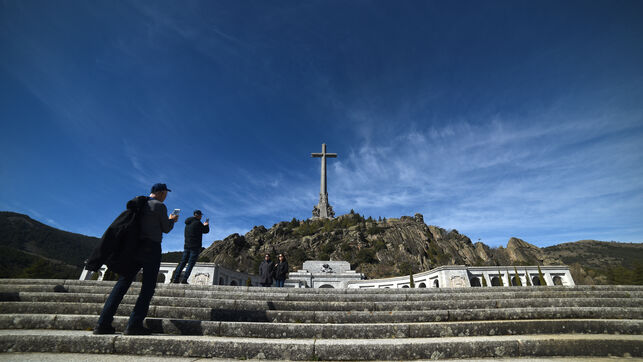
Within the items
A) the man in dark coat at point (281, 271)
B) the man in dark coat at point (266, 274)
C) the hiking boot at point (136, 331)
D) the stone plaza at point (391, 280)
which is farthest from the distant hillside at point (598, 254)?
the hiking boot at point (136, 331)

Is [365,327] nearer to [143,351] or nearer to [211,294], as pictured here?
[143,351]

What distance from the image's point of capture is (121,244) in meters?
3.95

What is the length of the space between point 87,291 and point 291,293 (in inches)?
216

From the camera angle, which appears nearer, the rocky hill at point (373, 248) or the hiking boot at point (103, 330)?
the hiking boot at point (103, 330)

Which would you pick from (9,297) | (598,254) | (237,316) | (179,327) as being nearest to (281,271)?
(237,316)

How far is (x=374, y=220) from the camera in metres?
90.1

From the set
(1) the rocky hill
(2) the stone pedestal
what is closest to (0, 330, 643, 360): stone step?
(2) the stone pedestal

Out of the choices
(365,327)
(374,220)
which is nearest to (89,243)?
(374,220)

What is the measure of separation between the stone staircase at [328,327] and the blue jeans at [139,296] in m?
0.26

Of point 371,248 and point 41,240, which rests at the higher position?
point 41,240

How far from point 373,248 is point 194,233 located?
219ft

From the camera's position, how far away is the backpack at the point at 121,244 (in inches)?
149

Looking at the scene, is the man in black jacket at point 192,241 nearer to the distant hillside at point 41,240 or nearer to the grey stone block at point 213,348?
the grey stone block at point 213,348

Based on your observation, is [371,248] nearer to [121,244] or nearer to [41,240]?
[121,244]
